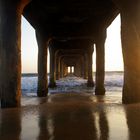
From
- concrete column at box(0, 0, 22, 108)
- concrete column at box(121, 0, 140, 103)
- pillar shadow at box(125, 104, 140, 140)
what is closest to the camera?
pillar shadow at box(125, 104, 140, 140)

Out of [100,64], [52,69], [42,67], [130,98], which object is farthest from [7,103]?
[52,69]

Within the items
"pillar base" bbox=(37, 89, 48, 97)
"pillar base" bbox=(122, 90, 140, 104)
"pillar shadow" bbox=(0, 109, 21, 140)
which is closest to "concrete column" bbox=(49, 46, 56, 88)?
"pillar base" bbox=(37, 89, 48, 97)

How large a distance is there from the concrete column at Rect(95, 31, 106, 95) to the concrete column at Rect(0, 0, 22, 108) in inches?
353

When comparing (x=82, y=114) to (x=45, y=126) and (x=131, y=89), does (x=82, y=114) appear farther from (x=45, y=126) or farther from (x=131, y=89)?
(x=131, y=89)

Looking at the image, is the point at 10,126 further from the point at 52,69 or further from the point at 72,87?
the point at 52,69

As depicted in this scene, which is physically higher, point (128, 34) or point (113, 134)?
point (128, 34)

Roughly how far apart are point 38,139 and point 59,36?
1568 centimetres

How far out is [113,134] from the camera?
4883 millimetres

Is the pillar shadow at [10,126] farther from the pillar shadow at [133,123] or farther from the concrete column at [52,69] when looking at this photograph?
the concrete column at [52,69]

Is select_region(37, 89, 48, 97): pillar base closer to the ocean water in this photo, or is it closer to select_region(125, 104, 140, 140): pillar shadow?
the ocean water

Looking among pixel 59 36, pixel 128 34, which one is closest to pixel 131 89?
pixel 128 34

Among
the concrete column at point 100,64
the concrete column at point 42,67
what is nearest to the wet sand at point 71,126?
the concrete column at point 42,67

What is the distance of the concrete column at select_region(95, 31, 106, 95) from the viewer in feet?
58.3

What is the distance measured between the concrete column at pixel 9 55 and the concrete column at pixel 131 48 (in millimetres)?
3564
